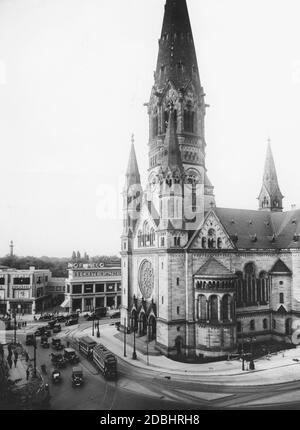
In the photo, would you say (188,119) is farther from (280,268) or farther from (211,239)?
(280,268)

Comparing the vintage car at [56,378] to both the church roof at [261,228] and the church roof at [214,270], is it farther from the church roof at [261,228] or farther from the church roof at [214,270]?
the church roof at [261,228]

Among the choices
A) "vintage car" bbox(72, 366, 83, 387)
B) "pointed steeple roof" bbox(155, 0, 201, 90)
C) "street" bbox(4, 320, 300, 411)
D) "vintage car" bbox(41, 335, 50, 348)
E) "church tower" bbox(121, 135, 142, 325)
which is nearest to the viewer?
"street" bbox(4, 320, 300, 411)

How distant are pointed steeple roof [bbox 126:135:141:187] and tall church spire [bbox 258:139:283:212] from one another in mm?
23193

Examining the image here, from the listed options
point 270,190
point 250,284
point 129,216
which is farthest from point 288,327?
point 129,216

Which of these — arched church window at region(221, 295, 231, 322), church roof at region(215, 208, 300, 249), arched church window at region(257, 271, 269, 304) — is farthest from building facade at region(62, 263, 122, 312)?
arched church window at region(221, 295, 231, 322)

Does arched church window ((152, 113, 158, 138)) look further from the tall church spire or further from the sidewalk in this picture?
the sidewalk

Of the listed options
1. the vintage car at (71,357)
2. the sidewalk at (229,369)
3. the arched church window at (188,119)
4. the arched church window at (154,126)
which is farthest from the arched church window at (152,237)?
the vintage car at (71,357)

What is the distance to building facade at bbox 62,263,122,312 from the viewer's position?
83.9 meters

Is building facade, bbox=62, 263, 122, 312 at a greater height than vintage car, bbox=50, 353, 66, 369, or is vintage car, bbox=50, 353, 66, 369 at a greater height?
building facade, bbox=62, 263, 122, 312

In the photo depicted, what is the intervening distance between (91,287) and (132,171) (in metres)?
35.4

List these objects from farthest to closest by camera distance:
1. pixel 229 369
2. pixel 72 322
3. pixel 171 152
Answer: pixel 72 322 < pixel 171 152 < pixel 229 369

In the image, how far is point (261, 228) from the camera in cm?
5797

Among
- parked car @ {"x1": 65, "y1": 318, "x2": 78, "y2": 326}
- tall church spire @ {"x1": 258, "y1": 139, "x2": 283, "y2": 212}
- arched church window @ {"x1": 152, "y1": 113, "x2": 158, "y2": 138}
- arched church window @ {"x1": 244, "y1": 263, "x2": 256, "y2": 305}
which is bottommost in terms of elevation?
parked car @ {"x1": 65, "y1": 318, "x2": 78, "y2": 326}

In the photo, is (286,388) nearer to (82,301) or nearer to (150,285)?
(150,285)
